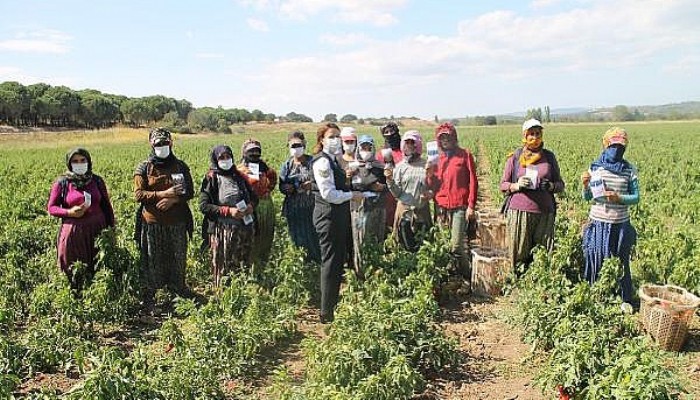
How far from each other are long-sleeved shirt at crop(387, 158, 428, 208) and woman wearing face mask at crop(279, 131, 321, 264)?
1028mm

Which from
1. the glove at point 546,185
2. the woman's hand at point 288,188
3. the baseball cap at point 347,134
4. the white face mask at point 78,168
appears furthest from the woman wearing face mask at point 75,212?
the glove at point 546,185

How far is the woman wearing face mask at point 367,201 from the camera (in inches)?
233

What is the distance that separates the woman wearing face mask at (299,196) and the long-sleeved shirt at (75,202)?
203 centimetres

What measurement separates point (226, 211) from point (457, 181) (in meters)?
2.70

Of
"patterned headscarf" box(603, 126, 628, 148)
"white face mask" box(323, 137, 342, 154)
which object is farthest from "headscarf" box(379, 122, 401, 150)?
"patterned headscarf" box(603, 126, 628, 148)

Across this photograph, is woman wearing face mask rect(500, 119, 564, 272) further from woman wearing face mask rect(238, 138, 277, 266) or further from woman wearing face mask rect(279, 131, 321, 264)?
woman wearing face mask rect(238, 138, 277, 266)

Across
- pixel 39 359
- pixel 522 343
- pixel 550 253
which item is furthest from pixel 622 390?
pixel 39 359

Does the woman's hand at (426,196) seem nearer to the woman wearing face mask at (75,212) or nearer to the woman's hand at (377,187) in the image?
the woman's hand at (377,187)

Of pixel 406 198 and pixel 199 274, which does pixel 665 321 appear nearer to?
pixel 406 198

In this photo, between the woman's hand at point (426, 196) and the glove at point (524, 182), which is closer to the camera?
the glove at point (524, 182)

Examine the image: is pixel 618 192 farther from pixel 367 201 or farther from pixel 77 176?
pixel 77 176

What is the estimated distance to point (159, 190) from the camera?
19.2 ft

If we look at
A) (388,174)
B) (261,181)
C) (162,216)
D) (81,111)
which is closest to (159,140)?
(162,216)

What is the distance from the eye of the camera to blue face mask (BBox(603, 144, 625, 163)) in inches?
207
